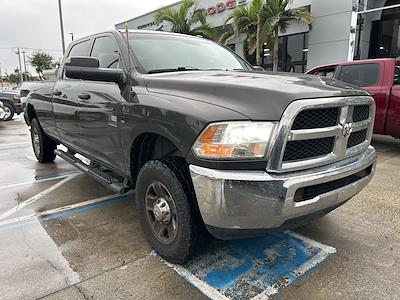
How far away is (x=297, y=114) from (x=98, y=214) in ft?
8.61

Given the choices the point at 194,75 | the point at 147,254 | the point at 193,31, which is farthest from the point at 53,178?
the point at 193,31

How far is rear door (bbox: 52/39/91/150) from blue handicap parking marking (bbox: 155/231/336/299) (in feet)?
7.44

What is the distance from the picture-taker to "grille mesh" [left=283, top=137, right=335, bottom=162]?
221cm

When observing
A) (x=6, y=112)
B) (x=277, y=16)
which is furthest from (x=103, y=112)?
(x=6, y=112)

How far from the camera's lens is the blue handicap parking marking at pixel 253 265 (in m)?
2.47

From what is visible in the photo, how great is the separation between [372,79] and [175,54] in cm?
520

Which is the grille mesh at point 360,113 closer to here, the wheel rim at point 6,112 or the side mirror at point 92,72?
the side mirror at point 92,72

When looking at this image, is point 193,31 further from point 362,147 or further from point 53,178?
point 362,147

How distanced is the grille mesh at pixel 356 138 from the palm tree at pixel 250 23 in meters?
12.6

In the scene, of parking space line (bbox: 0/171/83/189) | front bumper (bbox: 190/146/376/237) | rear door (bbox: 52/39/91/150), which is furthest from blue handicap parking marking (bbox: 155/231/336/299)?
parking space line (bbox: 0/171/83/189)

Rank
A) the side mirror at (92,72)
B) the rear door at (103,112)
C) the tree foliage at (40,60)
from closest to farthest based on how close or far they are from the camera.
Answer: the side mirror at (92,72) → the rear door at (103,112) → the tree foliage at (40,60)

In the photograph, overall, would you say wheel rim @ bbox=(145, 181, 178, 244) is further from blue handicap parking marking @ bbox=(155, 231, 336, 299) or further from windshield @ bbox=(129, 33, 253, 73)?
windshield @ bbox=(129, 33, 253, 73)

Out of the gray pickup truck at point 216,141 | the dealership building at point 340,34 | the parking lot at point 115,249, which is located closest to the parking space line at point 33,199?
the parking lot at point 115,249

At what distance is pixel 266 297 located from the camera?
7.75ft
